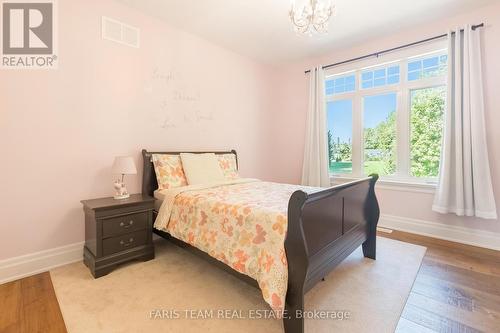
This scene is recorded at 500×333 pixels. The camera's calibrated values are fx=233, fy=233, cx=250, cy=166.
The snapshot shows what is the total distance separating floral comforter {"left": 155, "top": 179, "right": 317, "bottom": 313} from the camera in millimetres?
1380

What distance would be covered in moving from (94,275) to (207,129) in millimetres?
2194

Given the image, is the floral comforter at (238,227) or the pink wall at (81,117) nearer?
the floral comforter at (238,227)

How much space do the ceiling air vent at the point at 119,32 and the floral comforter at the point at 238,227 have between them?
173 centimetres

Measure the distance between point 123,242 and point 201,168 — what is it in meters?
1.16

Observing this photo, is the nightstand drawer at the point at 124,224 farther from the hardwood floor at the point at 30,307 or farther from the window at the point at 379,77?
the window at the point at 379,77

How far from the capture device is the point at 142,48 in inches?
107

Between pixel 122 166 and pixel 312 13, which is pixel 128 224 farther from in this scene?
pixel 312 13

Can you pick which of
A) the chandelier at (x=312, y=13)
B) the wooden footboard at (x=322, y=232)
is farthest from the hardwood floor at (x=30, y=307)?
the chandelier at (x=312, y=13)

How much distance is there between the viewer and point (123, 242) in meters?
2.18

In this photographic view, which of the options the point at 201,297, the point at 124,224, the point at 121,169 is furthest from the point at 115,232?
the point at 201,297

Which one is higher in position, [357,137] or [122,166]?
[357,137]

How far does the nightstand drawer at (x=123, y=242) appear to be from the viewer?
6.81 feet

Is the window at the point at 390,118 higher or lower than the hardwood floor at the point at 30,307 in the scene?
higher

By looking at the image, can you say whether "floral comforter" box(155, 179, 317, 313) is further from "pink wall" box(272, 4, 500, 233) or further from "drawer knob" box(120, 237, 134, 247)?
"pink wall" box(272, 4, 500, 233)
